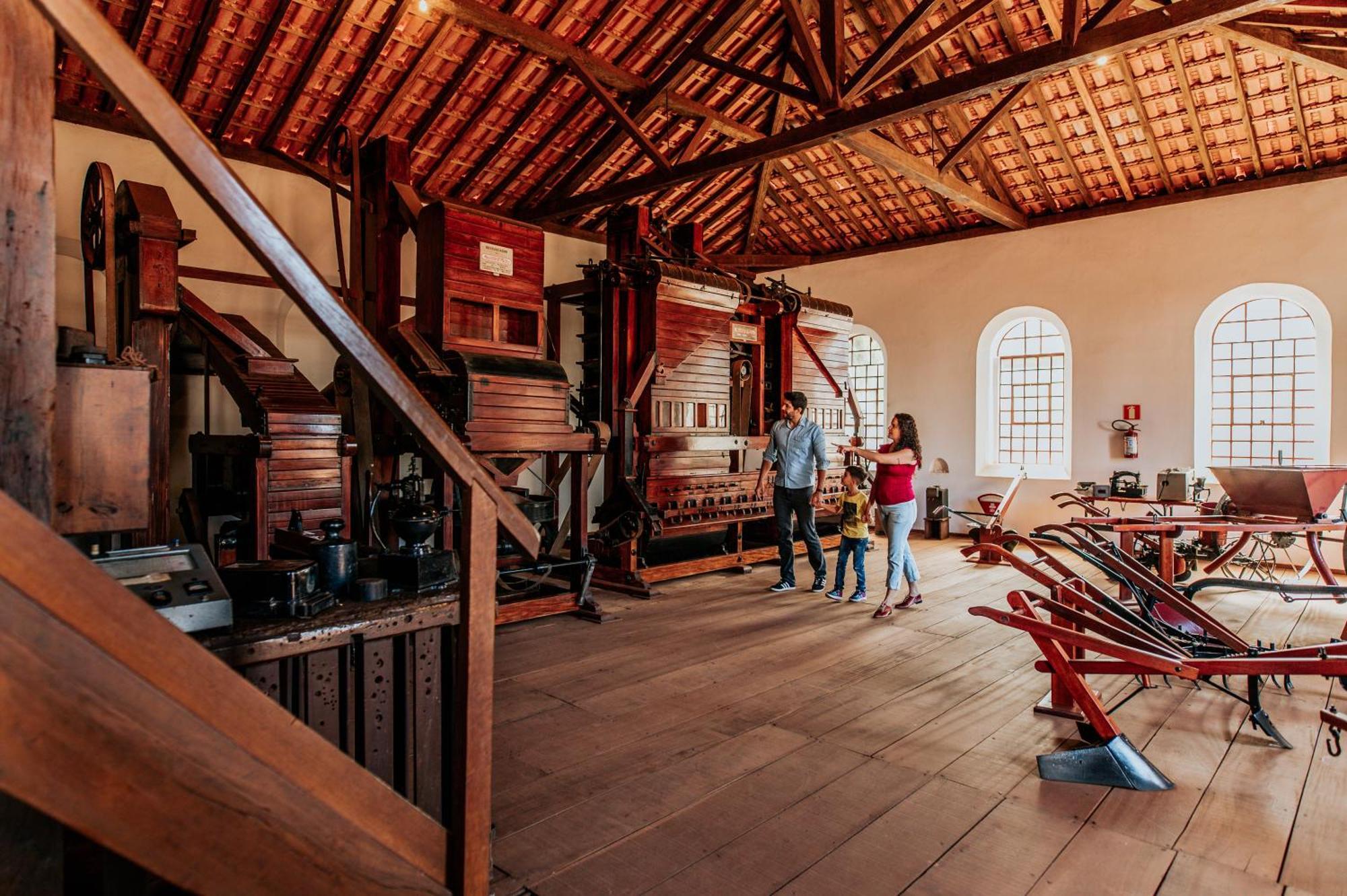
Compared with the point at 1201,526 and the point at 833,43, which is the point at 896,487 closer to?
the point at 1201,526

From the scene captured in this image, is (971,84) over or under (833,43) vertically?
under

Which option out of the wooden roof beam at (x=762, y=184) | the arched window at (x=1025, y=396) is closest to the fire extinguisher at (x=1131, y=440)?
the arched window at (x=1025, y=396)

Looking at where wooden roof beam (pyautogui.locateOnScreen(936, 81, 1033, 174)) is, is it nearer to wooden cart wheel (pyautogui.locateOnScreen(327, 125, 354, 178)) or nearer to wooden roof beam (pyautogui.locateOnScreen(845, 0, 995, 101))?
wooden roof beam (pyautogui.locateOnScreen(845, 0, 995, 101))

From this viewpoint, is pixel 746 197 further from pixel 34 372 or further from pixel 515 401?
pixel 34 372

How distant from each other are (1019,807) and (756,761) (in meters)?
0.97

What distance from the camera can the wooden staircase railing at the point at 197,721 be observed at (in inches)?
45.6

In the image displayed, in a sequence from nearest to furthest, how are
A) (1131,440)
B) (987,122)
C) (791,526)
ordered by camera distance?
(791,526), (987,122), (1131,440)

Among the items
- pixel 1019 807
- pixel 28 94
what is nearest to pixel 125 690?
pixel 28 94

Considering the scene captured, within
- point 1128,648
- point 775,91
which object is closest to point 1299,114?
point 775,91

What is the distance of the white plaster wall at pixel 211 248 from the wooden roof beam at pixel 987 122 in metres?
6.24

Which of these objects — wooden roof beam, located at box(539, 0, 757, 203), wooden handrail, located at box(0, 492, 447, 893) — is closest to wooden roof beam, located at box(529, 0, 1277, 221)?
wooden roof beam, located at box(539, 0, 757, 203)

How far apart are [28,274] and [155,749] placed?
1038 millimetres

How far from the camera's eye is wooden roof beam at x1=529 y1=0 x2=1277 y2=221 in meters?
5.26

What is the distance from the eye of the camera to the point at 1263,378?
8617mm
